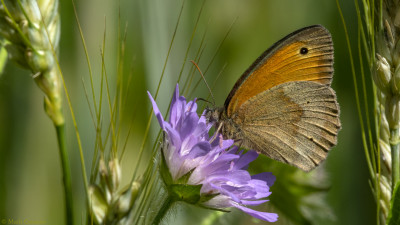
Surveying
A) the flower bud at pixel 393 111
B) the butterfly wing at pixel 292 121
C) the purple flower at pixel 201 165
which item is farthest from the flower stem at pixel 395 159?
the butterfly wing at pixel 292 121

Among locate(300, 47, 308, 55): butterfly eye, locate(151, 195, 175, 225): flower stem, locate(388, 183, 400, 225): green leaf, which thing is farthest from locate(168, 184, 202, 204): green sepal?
locate(300, 47, 308, 55): butterfly eye

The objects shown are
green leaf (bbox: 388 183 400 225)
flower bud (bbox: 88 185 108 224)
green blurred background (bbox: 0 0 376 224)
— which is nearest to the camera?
flower bud (bbox: 88 185 108 224)

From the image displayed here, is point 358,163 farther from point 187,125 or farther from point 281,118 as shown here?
point 187,125

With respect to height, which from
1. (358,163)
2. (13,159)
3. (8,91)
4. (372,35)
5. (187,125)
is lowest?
(358,163)

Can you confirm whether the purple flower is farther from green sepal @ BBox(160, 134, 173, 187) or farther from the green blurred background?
the green blurred background

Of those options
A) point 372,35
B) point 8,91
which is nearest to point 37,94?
point 8,91
